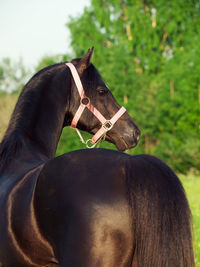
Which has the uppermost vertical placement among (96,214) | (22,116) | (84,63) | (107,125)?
(84,63)

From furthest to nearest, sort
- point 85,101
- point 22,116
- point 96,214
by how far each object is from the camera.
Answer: point 85,101 < point 22,116 < point 96,214

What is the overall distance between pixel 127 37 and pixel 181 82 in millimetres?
9651

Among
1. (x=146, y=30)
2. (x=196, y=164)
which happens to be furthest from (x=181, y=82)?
(x=146, y=30)

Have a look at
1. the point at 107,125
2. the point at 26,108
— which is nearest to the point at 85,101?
the point at 107,125

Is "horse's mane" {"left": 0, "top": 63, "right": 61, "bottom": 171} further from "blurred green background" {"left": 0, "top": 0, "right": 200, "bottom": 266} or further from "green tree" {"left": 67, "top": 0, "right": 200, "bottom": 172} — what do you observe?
"green tree" {"left": 67, "top": 0, "right": 200, "bottom": 172}

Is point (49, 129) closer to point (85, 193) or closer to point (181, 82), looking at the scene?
point (85, 193)

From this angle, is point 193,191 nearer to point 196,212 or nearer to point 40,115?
point 196,212

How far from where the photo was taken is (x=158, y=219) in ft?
6.48

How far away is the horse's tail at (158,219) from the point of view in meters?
1.94

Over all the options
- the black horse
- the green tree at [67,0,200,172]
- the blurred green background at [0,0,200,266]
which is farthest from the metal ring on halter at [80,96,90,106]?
the green tree at [67,0,200,172]

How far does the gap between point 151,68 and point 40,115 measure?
103 feet

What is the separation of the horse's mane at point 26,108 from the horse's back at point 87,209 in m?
0.85

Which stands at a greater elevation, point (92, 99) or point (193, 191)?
point (92, 99)

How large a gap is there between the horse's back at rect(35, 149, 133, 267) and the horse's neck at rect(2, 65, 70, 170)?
820 mm
